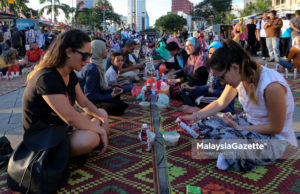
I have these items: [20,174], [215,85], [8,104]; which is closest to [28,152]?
[20,174]

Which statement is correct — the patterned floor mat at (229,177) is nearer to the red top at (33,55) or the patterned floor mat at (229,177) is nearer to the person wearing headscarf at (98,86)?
the person wearing headscarf at (98,86)

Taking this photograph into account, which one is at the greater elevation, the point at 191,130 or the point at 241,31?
the point at 241,31

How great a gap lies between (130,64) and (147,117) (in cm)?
303

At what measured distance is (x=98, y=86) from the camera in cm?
443

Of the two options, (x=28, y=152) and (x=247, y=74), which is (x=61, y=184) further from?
(x=247, y=74)

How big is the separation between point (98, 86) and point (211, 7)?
83.4 meters

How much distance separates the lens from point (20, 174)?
2.20 metres

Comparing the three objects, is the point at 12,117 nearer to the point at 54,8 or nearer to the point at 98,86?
the point at 98,86

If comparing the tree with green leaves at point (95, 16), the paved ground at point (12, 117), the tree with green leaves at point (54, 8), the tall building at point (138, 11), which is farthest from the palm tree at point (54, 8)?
the tall building at point (138, 11)

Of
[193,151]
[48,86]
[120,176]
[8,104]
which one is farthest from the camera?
[8,104]

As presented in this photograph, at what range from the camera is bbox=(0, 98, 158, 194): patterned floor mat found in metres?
2.37

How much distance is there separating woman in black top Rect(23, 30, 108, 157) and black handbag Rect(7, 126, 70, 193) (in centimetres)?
3

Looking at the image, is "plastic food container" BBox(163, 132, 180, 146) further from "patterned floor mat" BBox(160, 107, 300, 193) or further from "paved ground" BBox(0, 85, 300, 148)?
"paved ground" BBox(0, 85, 300, 148)

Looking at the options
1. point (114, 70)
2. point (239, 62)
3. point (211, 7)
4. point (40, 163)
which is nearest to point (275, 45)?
point (114, 70)
